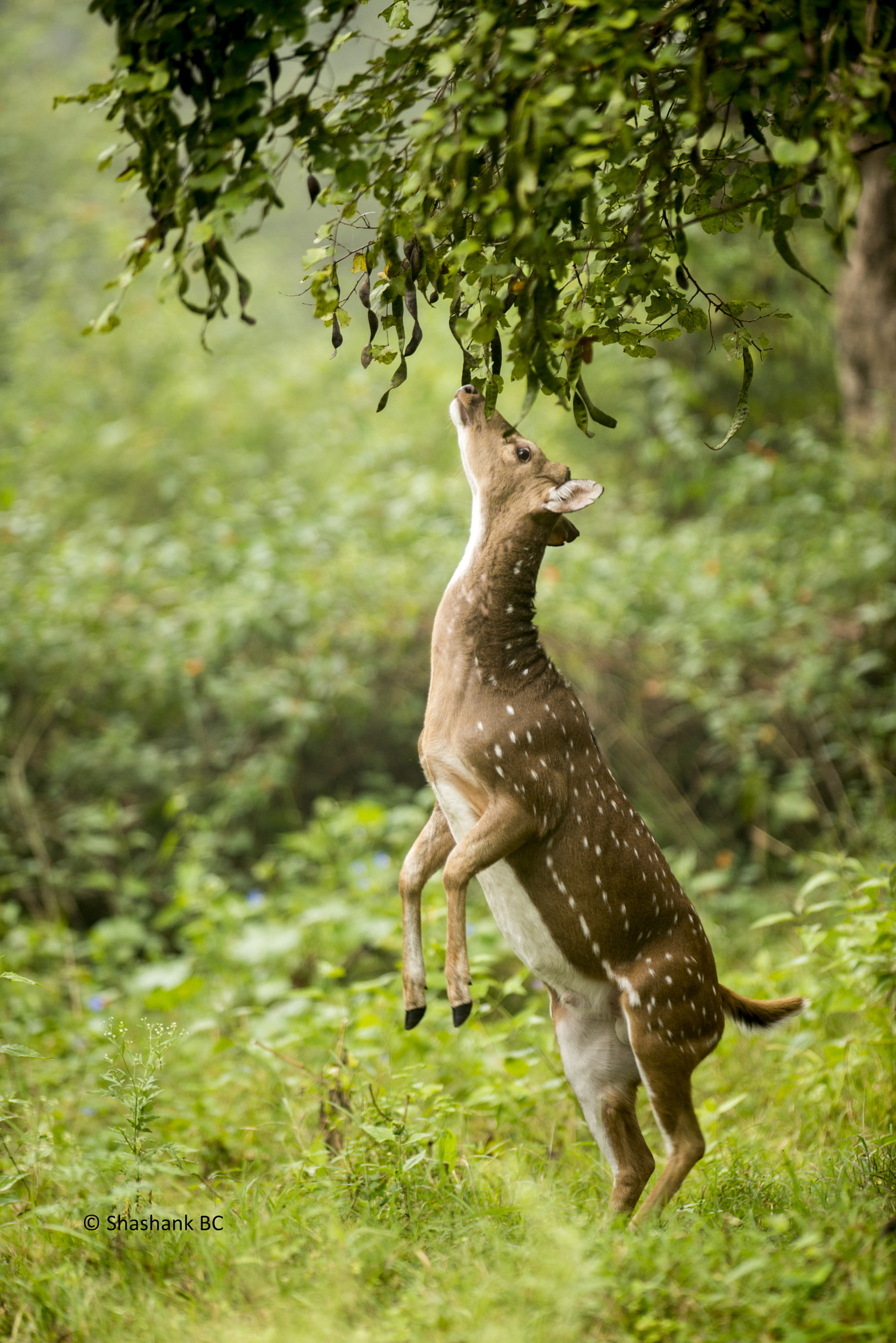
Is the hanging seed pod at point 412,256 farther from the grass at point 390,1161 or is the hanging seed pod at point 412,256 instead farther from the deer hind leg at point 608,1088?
the grass at point 390,1161

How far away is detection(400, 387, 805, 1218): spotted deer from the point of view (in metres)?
Result: 2.66

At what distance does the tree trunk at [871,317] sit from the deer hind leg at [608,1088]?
17.3ft

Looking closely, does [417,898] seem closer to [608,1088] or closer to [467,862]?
[467,862]

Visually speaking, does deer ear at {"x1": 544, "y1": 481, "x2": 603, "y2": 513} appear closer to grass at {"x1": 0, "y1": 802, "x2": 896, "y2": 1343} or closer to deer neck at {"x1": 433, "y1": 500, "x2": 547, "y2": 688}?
deer neck at {"x1": 433, "y1": 500, "x2": 547, "y2": 688}

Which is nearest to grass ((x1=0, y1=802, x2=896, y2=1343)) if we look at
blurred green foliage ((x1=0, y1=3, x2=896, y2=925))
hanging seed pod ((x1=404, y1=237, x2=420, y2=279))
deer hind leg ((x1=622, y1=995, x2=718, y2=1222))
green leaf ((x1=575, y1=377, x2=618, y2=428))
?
deer hind leg ((x1=622, y1=995, x2=718, y2=1222))

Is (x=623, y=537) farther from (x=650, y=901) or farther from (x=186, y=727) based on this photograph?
(x=650, y=901)

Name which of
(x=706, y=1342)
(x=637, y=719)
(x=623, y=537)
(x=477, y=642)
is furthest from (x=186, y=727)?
(x=706, y=1342)

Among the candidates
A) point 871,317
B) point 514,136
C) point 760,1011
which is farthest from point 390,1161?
point 871,317

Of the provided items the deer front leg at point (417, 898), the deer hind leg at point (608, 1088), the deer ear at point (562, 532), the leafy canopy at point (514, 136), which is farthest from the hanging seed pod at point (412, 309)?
the deer hind leg at point (608, 1088)

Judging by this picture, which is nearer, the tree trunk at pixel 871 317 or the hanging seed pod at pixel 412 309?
the hanging seed pod at pixel 412 309

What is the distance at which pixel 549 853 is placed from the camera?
8.89ft

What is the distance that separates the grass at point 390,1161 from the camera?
85.9 inches

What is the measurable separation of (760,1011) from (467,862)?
1.10m

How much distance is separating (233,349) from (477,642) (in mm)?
11099
